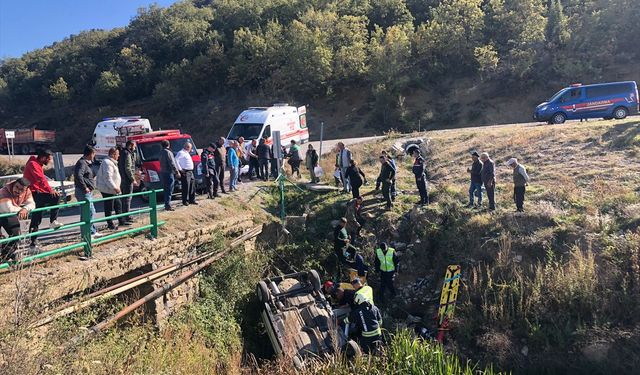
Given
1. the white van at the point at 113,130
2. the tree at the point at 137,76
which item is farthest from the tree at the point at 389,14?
the white van at the point at 113,130

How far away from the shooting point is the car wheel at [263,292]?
10.5 meters

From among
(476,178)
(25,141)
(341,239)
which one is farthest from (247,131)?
(25,141)

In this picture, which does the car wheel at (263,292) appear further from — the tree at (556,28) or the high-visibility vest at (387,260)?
the tree at (556,28)

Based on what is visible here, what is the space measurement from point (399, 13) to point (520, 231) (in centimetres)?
3930

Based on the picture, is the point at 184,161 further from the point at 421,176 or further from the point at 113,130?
the point at 113,130

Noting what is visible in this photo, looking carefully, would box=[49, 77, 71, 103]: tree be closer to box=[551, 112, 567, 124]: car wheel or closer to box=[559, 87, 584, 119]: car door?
box=[551, 112, 567, 124]: car wheel

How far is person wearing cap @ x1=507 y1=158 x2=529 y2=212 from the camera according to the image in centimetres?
1212

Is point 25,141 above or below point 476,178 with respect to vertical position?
above

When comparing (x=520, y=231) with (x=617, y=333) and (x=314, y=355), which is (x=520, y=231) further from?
(x=314, y=355)

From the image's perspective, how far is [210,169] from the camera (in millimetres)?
13250

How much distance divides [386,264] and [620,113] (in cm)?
1749

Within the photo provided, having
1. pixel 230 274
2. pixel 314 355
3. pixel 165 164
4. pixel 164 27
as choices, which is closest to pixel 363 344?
pixel 314 355

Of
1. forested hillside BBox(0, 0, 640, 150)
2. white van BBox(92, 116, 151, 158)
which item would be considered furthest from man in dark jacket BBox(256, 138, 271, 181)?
forested hillside BBox(0, 0, 640, 150)

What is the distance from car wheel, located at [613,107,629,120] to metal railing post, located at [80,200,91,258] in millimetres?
23487
